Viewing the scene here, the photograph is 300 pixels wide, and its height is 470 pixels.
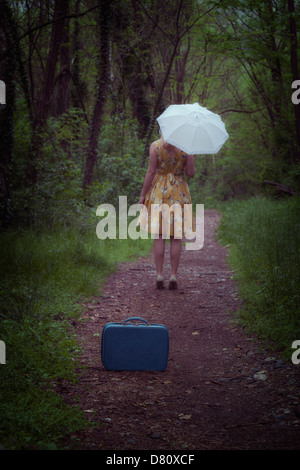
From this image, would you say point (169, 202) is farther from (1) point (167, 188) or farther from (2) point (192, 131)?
(2) point (192, 131)

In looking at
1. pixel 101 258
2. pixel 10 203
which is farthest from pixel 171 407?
pixel 10 203

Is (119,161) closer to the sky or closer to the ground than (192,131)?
closer to the sky

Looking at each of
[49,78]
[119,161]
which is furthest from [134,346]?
→ [119,161]

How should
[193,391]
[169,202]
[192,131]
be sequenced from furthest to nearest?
[169,202], [192,131], [193,391]

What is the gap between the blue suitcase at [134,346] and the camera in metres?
3.43

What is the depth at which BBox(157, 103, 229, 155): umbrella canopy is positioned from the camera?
521 centimetres

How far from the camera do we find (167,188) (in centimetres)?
579

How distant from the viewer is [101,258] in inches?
273

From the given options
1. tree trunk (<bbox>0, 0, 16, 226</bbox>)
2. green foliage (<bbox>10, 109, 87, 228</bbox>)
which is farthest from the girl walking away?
tree trunk (<bbox>0, 0, 16, 226</bbox>)

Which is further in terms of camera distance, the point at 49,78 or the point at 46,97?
the point at 49,78

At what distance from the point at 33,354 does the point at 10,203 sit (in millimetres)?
5008

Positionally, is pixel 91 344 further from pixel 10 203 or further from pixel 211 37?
pixel 211 37

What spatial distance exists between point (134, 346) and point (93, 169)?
874 cm

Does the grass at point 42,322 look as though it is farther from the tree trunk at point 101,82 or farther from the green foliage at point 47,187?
the tree trunk at point 101,82
